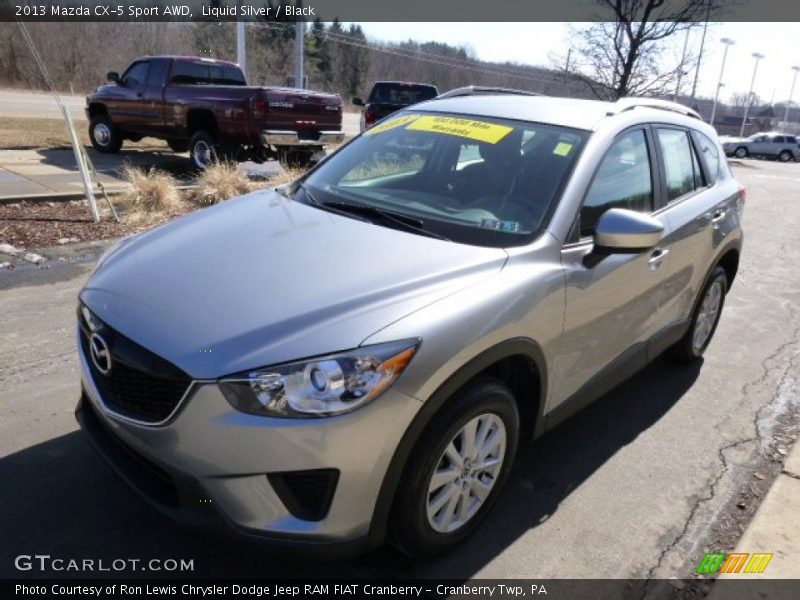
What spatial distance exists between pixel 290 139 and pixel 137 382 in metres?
9.50

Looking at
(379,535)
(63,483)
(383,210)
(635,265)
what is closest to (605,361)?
(635,265)

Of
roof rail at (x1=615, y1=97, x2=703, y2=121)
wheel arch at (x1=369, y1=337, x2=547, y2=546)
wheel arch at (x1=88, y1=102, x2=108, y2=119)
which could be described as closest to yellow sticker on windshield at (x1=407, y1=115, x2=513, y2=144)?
roof rail at (x1=615, y1=97, x2=703, y2=121)

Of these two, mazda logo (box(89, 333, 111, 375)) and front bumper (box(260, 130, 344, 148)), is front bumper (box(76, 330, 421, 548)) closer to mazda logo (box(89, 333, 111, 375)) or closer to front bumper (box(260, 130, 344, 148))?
mazda logo (box(89, 333, 111, 375))

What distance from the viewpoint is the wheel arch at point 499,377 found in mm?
2178

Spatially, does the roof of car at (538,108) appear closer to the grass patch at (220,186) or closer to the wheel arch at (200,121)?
the grass patch at (220,186)

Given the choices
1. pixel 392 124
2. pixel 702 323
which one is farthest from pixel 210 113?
pixel 702 323

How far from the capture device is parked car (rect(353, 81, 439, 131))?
16.2 m

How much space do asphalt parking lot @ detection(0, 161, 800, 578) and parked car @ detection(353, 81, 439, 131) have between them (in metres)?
12.2

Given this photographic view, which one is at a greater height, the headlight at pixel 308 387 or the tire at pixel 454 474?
the headlight at pixel 308 387

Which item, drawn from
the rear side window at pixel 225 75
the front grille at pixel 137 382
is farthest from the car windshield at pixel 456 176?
the rear side window at pixel 225 75

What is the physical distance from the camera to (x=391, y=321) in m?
2.17

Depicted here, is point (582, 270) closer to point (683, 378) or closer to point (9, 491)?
point (683, 378)

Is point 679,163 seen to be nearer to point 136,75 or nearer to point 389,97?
point 136,75

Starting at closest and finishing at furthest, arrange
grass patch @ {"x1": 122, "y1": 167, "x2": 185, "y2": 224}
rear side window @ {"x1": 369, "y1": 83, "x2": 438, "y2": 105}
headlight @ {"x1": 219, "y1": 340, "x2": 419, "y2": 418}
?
headlight @ {"x1": 219, "y1": 340, "x2": 419, "y2": 418} < grass patch @ {"x1": 122, "y1": 167, "x2": 185, "y2": 224} < rear side window @ {"x1": 369, "y1": 83, "x2": 438, "y2": 105}
